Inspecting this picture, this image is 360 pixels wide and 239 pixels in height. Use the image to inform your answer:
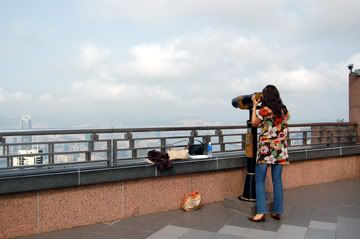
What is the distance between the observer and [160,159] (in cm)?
586

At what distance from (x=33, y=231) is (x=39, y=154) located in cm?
110

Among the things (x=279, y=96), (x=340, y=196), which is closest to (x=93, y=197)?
(x=279, y=96)

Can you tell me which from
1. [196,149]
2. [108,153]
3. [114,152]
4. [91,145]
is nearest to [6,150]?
[91,145]

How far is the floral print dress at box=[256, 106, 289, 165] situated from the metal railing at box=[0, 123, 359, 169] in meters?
1.90

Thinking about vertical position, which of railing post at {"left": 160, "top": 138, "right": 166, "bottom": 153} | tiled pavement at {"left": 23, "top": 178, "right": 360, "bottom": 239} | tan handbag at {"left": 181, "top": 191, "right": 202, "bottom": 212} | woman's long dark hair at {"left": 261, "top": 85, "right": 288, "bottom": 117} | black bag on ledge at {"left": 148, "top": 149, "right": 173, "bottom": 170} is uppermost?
woman's long dark hair at {"left": 261, "top": 85, "right": 288, "bottom": 117}

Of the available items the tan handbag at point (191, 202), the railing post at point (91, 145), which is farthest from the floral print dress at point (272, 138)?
the railing post at point (91, 145)

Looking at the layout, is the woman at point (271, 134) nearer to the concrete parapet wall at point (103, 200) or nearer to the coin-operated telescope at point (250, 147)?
the coin-operated telescope at point (250, 147)

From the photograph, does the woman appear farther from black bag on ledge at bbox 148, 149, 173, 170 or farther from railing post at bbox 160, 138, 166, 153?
railing post at bbox 160, 138, 166, 153

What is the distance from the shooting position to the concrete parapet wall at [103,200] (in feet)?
15.5

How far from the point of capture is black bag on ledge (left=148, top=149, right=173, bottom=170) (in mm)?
5824

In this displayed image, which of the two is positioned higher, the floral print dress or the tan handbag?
the floral print dress

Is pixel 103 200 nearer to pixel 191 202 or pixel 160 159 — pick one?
pixel 160 159

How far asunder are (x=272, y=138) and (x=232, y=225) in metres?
1.51

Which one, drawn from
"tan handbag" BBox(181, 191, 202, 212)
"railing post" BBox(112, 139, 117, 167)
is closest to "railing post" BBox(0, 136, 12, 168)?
"railing post" BBox(112, 139, 117, 167)
